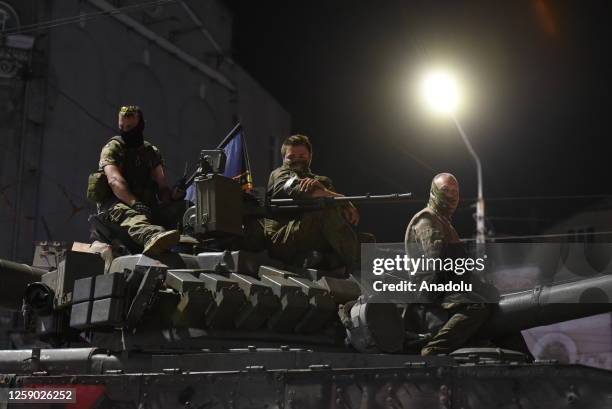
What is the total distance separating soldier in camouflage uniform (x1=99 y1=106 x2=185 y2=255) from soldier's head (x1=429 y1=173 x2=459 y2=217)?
9.21 ft

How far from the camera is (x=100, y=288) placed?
746 cm

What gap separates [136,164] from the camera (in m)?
9.42

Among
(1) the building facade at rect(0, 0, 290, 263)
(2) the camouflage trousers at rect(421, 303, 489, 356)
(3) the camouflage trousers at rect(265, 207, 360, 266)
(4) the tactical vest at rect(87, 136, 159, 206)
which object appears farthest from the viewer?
(1) the building facade at rect(0, 0, 290, 263)

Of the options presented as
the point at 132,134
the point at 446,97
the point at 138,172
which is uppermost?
the point at 446,97

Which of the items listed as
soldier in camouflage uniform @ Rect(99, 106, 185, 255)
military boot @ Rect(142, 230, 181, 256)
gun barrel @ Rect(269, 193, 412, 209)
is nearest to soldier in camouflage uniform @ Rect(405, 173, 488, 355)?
gun barrel @ Rect(269, 193, 412, 209)

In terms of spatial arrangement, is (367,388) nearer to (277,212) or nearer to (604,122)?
(277,212)

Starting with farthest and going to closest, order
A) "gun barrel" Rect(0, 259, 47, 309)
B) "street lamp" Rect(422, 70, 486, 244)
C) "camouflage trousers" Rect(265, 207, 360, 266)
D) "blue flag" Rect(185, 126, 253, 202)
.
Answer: "street lamp" Rect(422, 70, 486, 244) < "blue flag" Rect(185, 126, 253, 202) < "gun barrel" Rect(0, 259, 47, 309) < "camouflage trousers" Rect(265, 207, 360, 266)

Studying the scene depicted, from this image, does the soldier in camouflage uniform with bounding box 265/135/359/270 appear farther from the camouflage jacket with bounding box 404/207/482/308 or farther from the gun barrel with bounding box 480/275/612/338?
the gun barrel with bounding box 480/275/612/338

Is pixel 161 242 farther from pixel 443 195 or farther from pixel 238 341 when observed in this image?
pixel 443 195

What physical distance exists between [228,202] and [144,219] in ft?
2.97

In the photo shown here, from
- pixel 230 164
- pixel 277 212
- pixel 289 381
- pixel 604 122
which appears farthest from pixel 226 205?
pixel 604 122

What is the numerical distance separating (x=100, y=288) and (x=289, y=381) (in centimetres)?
234

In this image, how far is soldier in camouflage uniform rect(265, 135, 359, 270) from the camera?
8.46 metres

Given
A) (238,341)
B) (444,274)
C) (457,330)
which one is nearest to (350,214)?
(444,274)
